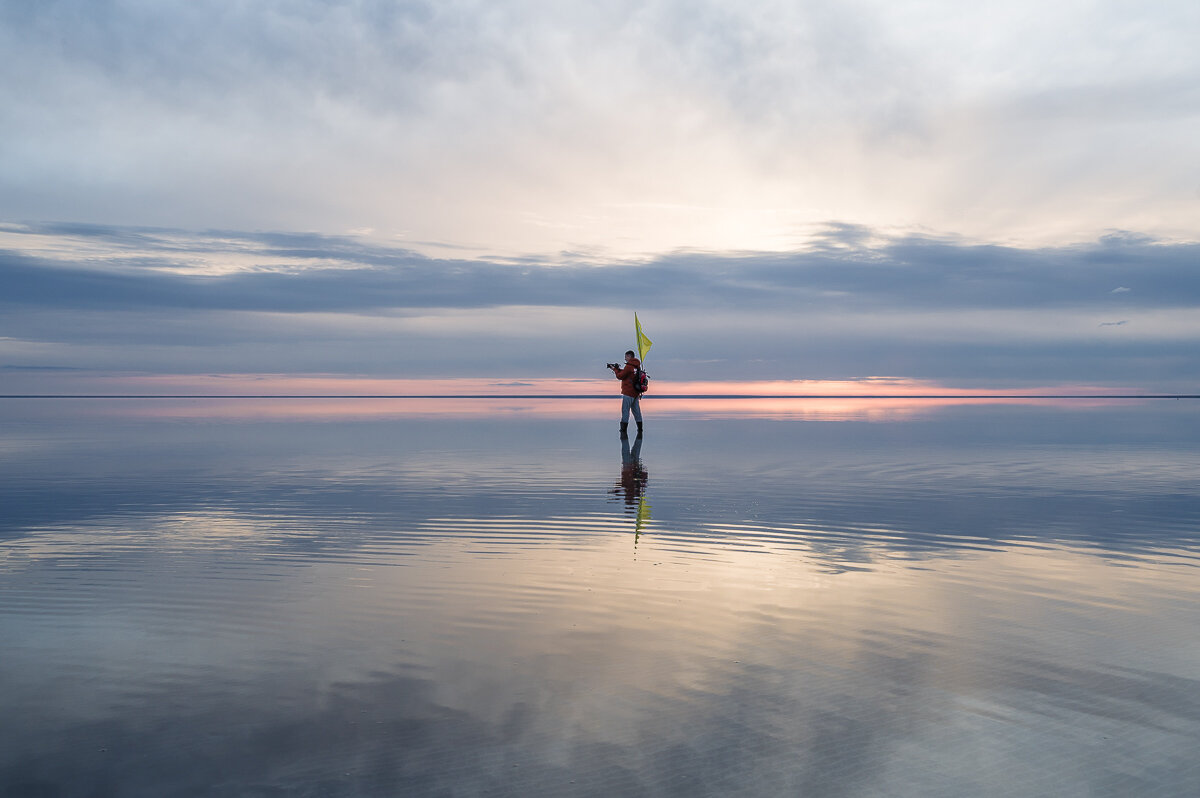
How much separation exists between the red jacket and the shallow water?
54.3ft

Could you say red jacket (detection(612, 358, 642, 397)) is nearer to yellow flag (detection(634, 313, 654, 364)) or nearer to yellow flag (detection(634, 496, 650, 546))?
yellow flag (detection(634, 313, 654, 364))

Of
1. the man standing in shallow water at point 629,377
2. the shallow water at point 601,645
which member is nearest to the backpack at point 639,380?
the man standing in shallow water at point 629,377

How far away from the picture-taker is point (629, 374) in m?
31.6

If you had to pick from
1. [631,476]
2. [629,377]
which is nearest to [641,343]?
[629,377]

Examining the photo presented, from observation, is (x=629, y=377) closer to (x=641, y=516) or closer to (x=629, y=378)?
(x=629, y=378)

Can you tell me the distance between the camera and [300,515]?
13.1 m

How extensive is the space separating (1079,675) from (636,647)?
2.89 m

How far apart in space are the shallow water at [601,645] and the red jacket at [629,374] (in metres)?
16.5

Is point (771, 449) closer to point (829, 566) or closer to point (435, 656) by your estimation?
point (829, 566)

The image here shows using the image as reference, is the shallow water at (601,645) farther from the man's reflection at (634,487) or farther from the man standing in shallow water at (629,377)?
the man standing in shallow water at (629,377)

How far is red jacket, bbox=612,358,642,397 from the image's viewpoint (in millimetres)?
31391

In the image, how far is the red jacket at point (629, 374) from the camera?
31391 millimetres

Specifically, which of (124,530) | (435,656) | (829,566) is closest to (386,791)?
(435,656)

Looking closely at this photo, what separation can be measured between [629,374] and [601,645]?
25.2m
